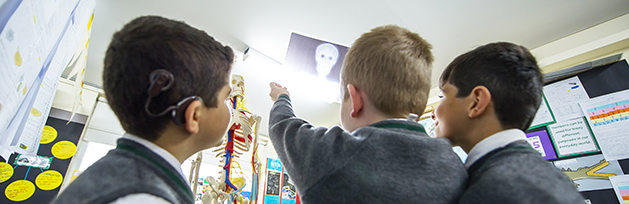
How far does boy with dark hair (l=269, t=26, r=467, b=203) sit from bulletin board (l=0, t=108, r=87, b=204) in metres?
2.23

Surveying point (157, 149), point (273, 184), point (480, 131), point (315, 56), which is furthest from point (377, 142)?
point (273, 184)

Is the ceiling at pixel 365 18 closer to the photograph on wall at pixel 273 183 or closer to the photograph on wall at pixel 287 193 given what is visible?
the photograph on wall at pixel 273 183

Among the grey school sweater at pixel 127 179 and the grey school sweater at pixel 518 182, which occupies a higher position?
the grey school sweater at pixel 518 182

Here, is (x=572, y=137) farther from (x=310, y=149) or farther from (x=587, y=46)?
(x=310, y=149)

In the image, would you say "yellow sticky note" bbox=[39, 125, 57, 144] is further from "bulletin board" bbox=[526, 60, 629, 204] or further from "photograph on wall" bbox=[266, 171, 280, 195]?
"bulletin board" bbox=[526, 60, 629, 204]

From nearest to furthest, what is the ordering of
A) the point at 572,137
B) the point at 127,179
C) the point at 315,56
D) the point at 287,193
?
the point at 127,179 → the point at 315,56 → the point at 572,137 → the point at 287,193

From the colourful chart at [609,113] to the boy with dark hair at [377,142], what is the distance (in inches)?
63.4

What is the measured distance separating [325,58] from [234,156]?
2.25 feet

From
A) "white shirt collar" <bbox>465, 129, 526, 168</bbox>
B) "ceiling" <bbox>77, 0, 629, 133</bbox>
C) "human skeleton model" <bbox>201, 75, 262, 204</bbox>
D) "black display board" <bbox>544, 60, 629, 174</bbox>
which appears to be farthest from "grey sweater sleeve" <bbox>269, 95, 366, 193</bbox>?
"black display board" <bbox>544, 60, 629, 174</bbox>

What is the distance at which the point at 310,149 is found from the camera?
54 centimetres

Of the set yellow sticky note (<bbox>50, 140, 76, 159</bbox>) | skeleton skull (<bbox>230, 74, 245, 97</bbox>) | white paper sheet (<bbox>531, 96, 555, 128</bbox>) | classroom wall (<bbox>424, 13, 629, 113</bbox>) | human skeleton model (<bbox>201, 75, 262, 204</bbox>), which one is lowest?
yellow sticky note (<bbox>50, 140, 76, 159</bbox>)

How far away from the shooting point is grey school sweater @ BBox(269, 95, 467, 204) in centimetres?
47

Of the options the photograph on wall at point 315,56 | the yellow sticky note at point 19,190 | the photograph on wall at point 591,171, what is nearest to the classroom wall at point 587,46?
the photograph on wall at point 591,171

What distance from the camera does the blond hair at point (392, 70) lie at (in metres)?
0.61
